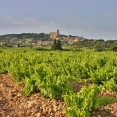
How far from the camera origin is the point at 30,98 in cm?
766

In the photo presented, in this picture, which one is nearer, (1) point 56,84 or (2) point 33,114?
(2) point 33,114

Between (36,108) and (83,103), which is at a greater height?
(83,103)

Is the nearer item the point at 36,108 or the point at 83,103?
the point at 83,103

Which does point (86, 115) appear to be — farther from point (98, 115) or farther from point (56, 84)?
point (56, 84)

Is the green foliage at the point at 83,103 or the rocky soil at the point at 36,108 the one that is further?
the rocky soil at the point at 36,108

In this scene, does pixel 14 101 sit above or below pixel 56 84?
below

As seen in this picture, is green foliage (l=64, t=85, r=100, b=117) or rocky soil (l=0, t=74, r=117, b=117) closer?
green foliage (l=64, t=85, r=100, b=117)

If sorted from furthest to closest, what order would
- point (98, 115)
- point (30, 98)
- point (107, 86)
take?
point (107, 86), point (30, 98), point (98, 115)

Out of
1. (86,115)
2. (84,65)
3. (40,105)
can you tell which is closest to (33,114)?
(40,105)

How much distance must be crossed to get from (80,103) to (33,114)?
49.8 inches

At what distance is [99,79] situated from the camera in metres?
9.79

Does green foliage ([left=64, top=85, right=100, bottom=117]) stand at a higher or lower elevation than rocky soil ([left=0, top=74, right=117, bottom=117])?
higher

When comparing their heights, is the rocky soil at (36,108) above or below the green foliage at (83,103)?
Result: below

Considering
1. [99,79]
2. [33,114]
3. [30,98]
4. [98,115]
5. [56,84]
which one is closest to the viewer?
[98,115]
